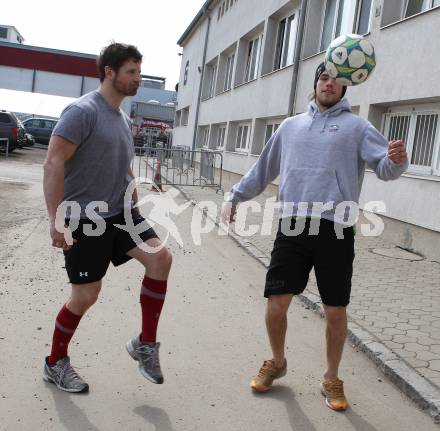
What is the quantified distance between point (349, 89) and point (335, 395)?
28.7ft

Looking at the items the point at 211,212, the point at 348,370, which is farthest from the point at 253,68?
the point at 348,370

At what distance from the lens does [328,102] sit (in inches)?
131

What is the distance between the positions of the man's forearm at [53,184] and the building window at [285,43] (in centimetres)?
1421

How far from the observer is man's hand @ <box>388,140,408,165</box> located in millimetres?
2988

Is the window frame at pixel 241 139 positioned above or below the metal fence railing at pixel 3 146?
above

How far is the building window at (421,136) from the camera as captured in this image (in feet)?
29.8

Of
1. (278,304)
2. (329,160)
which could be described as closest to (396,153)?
(329,160)

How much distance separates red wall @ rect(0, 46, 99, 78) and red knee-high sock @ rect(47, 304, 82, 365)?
175 ft

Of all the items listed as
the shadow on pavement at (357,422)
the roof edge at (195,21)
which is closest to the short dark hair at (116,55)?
the shadow on pavement at (357,422)

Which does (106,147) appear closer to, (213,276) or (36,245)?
(213,276)

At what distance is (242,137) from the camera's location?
873 inches

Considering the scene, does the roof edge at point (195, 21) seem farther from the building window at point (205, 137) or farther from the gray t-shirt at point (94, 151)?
the gray t-shirt at point (94, 151)

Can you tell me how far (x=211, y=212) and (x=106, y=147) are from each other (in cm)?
A: 882

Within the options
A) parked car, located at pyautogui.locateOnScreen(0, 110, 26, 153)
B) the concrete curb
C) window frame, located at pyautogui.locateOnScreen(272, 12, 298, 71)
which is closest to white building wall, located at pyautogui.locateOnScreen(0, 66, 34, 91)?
parked car, located at pyautogui.locateOnScreen(0, 110, 26, 153)
